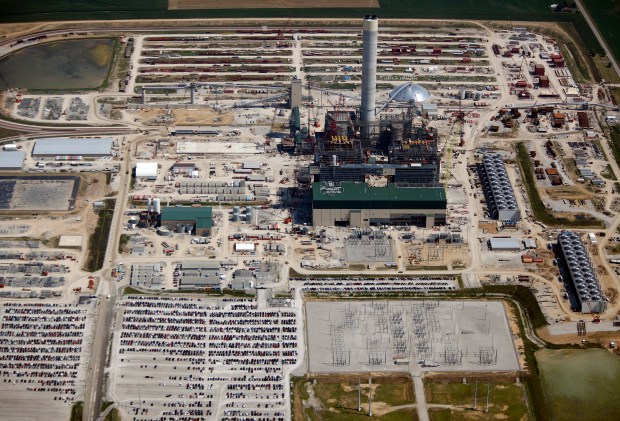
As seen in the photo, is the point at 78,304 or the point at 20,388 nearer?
the point at 20,388

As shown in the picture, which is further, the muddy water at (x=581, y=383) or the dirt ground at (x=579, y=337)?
the dirt ground at (x=579, y=337)

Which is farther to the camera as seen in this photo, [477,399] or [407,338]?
[407,338]

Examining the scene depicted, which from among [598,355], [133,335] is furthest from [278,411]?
[598,355]

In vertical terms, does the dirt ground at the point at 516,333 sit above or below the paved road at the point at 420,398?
above

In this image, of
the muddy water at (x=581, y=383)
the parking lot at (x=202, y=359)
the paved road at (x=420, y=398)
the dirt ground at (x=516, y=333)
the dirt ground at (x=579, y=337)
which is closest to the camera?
the paved road at (x=420, y=398)

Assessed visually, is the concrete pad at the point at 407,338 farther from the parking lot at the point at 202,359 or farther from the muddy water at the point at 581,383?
the muddy water at the point at 581,383

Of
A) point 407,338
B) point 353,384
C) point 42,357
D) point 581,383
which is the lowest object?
point 581,383

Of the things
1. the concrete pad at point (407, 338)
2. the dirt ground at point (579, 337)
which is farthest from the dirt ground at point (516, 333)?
the dirt ground at point (579, 337)

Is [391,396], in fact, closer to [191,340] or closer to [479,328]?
[479,328]

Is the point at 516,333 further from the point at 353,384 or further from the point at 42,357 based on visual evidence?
the point at 42,357

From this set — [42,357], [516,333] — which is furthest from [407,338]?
[42,357]

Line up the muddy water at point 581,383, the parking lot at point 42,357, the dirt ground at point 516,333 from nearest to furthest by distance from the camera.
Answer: the parking lot at point 42,357, the muddy water at point 581,383, the dirt ground at point 516,333
